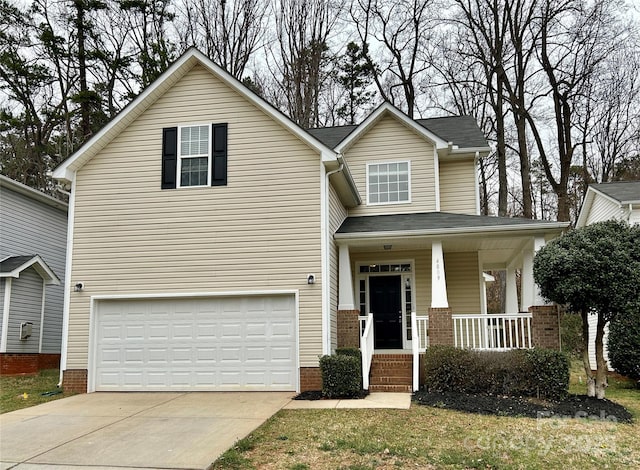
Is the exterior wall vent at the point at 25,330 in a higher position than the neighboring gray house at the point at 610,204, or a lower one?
lower

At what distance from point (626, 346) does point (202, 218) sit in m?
9.80

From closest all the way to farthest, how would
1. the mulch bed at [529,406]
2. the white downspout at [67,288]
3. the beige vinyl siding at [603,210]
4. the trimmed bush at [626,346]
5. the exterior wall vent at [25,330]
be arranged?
the mulch bed at [529,406], the white downspout at [67,288], the trimmed bush at [626,346], the beige vinyl siding at [603,210], the exterior wall vent at [25,330]

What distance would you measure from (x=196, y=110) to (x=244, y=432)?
293 inches

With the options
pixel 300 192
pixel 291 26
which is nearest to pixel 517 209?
pixel 291 26

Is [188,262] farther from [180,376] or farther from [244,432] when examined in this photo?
[244,432]

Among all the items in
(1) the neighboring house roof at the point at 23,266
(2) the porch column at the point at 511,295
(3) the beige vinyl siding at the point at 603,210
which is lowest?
(2) the porch column at the point at 511,295

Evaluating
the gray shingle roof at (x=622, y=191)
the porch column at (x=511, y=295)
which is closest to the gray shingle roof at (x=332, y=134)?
the porch column at (x=511, y=295)

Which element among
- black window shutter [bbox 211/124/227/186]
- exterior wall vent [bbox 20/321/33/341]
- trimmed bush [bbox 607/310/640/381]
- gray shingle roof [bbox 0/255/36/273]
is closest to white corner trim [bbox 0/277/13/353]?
gray shingle roof [bbox 0/255/36/273]

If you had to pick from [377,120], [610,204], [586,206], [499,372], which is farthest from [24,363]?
[586,206]

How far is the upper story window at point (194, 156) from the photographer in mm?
11875

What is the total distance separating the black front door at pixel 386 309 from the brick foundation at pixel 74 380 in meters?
6.85

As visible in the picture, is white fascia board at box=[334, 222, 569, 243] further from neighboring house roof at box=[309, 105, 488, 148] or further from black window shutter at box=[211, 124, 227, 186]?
neighboring house roof at box=[309, 105, 488, 148]

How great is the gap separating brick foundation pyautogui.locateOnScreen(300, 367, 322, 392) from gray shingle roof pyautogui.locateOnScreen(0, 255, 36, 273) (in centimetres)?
923

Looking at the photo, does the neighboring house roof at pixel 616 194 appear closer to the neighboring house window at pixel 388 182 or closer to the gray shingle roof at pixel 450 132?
the gray shingle roof at pixel 450 132
